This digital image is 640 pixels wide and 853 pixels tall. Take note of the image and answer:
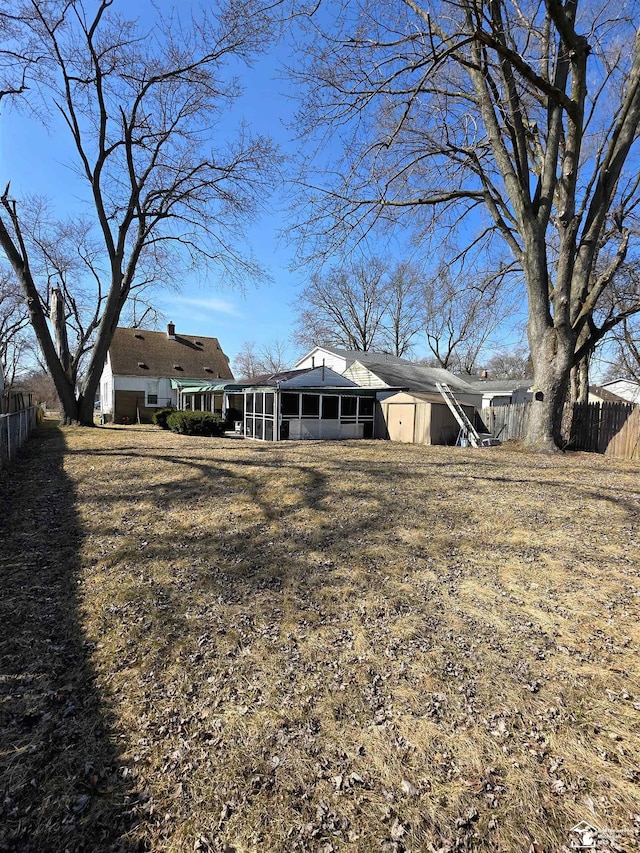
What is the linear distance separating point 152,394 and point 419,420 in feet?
66.5

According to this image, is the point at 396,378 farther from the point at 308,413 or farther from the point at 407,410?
the point at 308,413

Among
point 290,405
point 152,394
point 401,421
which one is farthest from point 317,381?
point 152,394

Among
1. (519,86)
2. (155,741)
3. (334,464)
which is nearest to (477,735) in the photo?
(155,741)

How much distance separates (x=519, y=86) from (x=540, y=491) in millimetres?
9939

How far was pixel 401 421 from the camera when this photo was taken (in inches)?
710

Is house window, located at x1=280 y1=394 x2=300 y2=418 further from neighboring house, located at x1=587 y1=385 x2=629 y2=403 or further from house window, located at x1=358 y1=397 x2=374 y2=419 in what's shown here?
neighboring house, located at x1=587 y1=385 x2=629 y2=403

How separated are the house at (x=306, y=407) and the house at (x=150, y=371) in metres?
7.92

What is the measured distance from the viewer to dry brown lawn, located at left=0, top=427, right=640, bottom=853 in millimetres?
1819

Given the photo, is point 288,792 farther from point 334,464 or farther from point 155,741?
point 334,464

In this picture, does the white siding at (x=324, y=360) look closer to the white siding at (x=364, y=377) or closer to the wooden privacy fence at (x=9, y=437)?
the white siding at (x=364, y=377)

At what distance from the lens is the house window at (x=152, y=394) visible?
29.5m

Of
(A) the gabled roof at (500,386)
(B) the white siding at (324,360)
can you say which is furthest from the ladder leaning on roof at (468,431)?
(A) the gabled roof at (500,386)

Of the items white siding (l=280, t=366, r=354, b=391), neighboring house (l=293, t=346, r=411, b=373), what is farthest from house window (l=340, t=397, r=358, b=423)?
neighboring house (l=293, t=346, r=411, b=373)

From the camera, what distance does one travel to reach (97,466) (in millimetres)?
8828
